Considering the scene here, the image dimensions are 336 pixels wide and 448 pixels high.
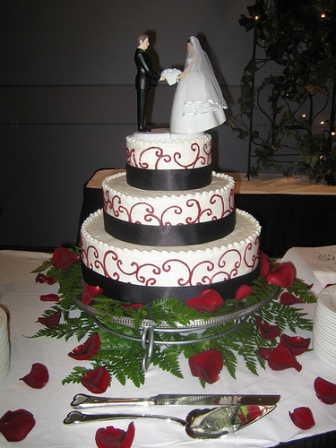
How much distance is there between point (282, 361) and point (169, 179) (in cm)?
68

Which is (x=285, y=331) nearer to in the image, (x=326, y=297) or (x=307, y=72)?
(x=326, y=297)

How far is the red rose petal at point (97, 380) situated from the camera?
3.73 ft

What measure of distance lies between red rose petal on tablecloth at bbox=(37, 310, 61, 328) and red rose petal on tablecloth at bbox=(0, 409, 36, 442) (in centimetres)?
40

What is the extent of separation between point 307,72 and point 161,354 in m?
2.94

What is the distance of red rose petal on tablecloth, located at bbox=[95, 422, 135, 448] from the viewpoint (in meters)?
0.95

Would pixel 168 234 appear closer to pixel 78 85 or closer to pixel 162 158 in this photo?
pixel 162 158

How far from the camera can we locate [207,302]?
1.23m

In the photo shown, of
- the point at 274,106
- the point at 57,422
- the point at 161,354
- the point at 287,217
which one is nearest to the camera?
the point at 57,422

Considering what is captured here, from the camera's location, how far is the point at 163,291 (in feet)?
4.36

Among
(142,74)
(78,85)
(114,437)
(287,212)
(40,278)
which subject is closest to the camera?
(114,437)

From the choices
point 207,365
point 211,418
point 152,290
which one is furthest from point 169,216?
point 211,418

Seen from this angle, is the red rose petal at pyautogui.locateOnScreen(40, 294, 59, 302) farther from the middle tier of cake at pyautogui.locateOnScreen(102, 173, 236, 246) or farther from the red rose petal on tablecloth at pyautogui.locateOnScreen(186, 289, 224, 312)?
the red rose petal on tablecloth at pyautogui.locateOnScreen(186, 289, 224, 312)

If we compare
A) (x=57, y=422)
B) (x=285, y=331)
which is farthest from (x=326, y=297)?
(x=57, y=422)

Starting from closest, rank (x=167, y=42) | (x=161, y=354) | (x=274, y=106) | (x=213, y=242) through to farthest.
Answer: (x=161, y=354), (x=213, y=242), (x=274, y=106), (x=167, y=42)
